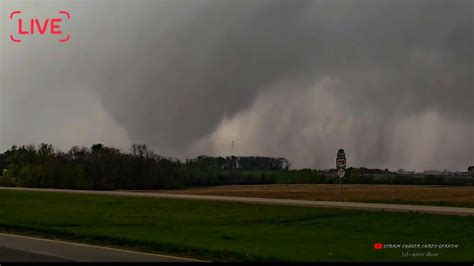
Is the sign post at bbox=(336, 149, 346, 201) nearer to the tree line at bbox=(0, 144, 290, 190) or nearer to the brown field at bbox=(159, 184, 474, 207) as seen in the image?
the brown field at bbox=(159, 184, 474, 207)

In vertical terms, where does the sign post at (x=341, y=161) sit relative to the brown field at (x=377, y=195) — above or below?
above

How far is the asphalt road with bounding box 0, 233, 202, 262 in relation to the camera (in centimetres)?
1188

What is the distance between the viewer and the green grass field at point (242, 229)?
13.7m

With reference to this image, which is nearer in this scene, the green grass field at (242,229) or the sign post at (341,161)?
the green grass field at (242,229)

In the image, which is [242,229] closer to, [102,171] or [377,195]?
[377,195]

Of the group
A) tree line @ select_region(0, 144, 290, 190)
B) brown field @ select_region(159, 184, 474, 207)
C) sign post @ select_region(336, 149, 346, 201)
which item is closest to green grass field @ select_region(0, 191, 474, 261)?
sign post @ select_region(336, 149, 346, 201)

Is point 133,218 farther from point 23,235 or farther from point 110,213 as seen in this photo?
point 23,235

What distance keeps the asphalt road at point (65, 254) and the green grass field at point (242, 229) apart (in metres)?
1.03

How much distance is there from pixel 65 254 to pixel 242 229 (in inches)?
334

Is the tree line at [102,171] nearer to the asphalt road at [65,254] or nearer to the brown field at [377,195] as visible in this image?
the brown field at [377,195]

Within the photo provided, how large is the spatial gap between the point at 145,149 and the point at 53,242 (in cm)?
10955

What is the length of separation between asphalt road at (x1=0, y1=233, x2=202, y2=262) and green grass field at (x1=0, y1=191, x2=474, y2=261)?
3.39 ft

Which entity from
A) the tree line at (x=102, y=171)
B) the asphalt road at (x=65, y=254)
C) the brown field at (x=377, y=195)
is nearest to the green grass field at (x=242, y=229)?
the asphalt road at (x=65, y=254)

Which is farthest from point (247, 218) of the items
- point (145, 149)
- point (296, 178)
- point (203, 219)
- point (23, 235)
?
point (296, 178)
